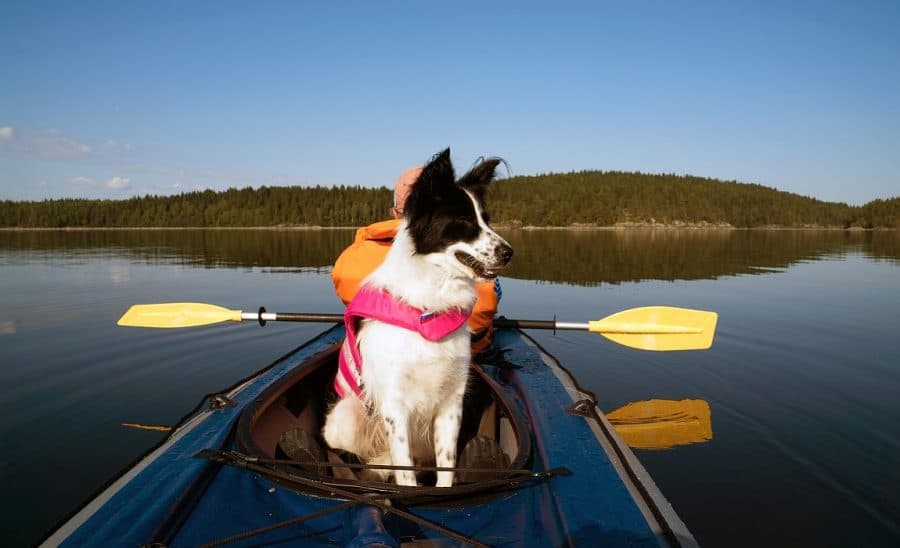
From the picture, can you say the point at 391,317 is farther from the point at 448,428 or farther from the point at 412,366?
the point at 448,428

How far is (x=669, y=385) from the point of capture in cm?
797

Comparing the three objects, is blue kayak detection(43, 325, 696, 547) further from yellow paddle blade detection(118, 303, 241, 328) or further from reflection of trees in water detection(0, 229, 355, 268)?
reflection of trees in water detection(0, 229, 355, 268)

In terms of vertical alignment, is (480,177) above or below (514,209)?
below

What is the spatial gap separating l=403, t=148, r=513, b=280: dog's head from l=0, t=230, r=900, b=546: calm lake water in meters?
3.10

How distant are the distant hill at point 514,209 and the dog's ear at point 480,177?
110 metres

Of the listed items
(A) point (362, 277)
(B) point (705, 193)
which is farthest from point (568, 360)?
(B) point (705, 193)

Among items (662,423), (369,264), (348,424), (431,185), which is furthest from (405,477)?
(662,423)

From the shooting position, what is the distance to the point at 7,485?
489 centimetres

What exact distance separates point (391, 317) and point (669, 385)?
624cm

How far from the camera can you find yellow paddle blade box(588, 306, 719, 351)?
20.5ft

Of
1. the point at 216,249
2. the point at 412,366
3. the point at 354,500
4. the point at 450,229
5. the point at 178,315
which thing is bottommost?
the point at 354,500

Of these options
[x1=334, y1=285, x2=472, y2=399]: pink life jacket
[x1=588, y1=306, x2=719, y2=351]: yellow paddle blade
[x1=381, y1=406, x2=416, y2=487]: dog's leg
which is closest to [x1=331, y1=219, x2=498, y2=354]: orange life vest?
[x1=334, y1=285, x2=472, y2=399]: pink life jacket

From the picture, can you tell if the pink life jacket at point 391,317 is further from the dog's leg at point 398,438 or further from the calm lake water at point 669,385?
the calm lake water at point 669,385

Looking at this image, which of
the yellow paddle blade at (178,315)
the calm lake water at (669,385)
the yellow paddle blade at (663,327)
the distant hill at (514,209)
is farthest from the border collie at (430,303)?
the distant hill at (514,209)
